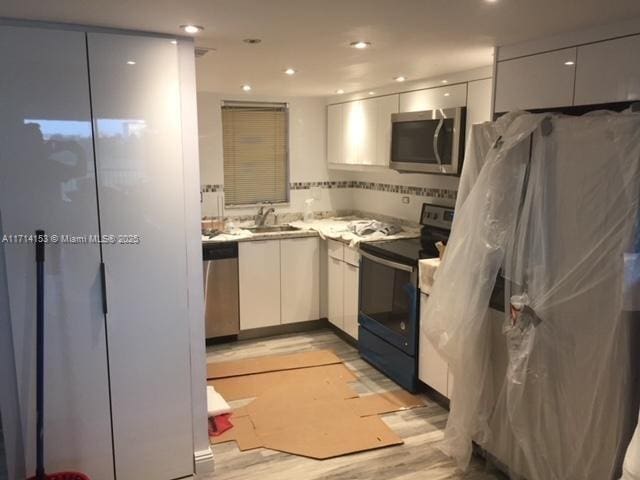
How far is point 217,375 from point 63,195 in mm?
2025

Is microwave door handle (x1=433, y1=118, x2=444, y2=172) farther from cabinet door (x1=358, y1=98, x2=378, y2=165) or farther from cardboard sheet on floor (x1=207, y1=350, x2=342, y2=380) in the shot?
cardboard sheet on floor (x1=207, y1=350, x2=342, y2=380)

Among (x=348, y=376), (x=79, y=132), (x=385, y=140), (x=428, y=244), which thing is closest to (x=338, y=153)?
(x=385, y=140)

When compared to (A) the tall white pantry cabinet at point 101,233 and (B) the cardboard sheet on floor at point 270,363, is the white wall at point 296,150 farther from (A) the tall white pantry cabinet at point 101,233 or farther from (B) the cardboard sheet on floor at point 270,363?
(A) the tall white pantry cabinet at point 101,233

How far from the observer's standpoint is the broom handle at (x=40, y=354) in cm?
212

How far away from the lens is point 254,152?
488 cm

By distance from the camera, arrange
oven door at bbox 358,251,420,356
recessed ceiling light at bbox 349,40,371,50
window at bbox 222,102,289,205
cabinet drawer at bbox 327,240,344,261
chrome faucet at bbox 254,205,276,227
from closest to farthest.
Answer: recessed ceiling light at bbox 349,40,371,50 < oven door at bbox 358,251,420,356 < cabinet drawer at bbox 327,240,344,261 < window at bbox 222,102,289,205 < chrome faucet at bbox 254,205,276,227

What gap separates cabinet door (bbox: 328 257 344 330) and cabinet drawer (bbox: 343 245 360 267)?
0.34 ft

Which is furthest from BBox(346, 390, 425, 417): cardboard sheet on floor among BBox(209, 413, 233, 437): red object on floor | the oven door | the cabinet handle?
the cabinet handle

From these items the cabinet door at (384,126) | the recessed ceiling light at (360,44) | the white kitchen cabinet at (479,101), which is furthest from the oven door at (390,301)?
the recessed ceiling light at (360,44)

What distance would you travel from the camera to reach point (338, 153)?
16.0 feet

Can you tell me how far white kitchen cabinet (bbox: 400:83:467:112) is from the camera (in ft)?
10.9

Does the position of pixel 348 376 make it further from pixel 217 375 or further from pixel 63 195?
pixel 63 195

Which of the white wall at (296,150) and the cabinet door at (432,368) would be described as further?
the white wall at (296,150)

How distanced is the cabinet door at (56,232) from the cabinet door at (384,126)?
7.92ft
